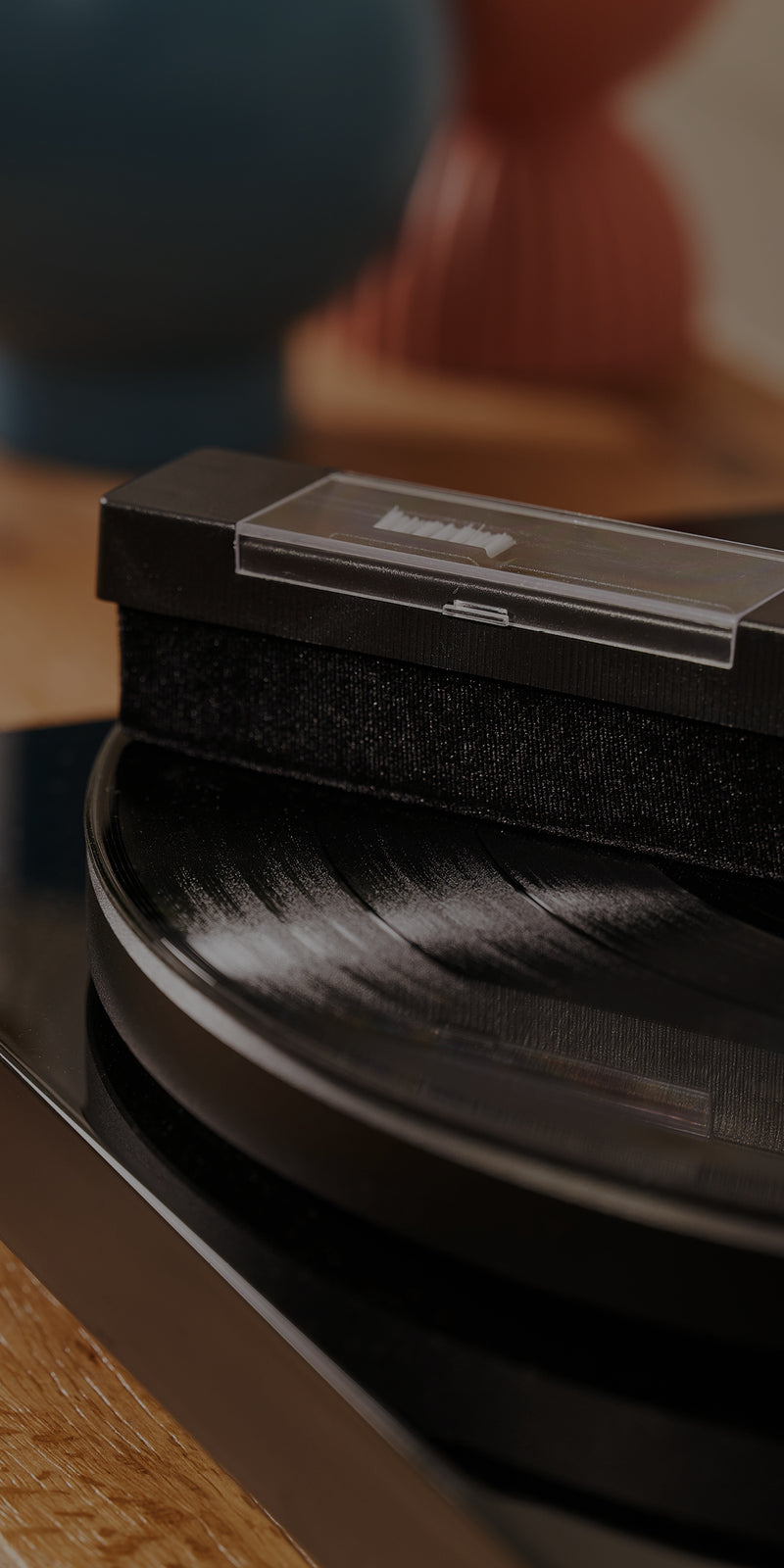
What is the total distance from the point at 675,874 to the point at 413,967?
62 mm

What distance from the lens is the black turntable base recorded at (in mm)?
196

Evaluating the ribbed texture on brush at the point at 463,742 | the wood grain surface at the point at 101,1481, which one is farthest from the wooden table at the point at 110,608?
the ribbed texture on brush at the point at 463,742

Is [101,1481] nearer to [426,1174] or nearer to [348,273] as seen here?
[426,1174]

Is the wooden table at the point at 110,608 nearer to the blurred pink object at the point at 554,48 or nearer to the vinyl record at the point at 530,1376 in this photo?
the vinyl record at the point at 530,1376

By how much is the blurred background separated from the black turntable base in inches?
8.6

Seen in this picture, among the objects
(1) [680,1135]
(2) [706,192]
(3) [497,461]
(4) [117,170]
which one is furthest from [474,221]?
(1) [680,1135]

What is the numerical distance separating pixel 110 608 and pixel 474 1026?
20.2 inches

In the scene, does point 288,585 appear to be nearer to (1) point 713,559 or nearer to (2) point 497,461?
(1) point 713,559

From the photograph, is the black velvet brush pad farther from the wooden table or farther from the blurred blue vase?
the blurred blue vase

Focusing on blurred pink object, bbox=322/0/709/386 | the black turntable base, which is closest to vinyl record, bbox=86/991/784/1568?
the black turntable base

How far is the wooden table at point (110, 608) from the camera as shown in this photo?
26cm

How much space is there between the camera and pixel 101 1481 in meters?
0.27

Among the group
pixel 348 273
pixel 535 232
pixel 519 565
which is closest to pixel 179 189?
pixel 348 273

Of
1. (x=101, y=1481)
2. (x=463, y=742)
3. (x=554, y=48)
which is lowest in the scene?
(x=101, y=1481)
